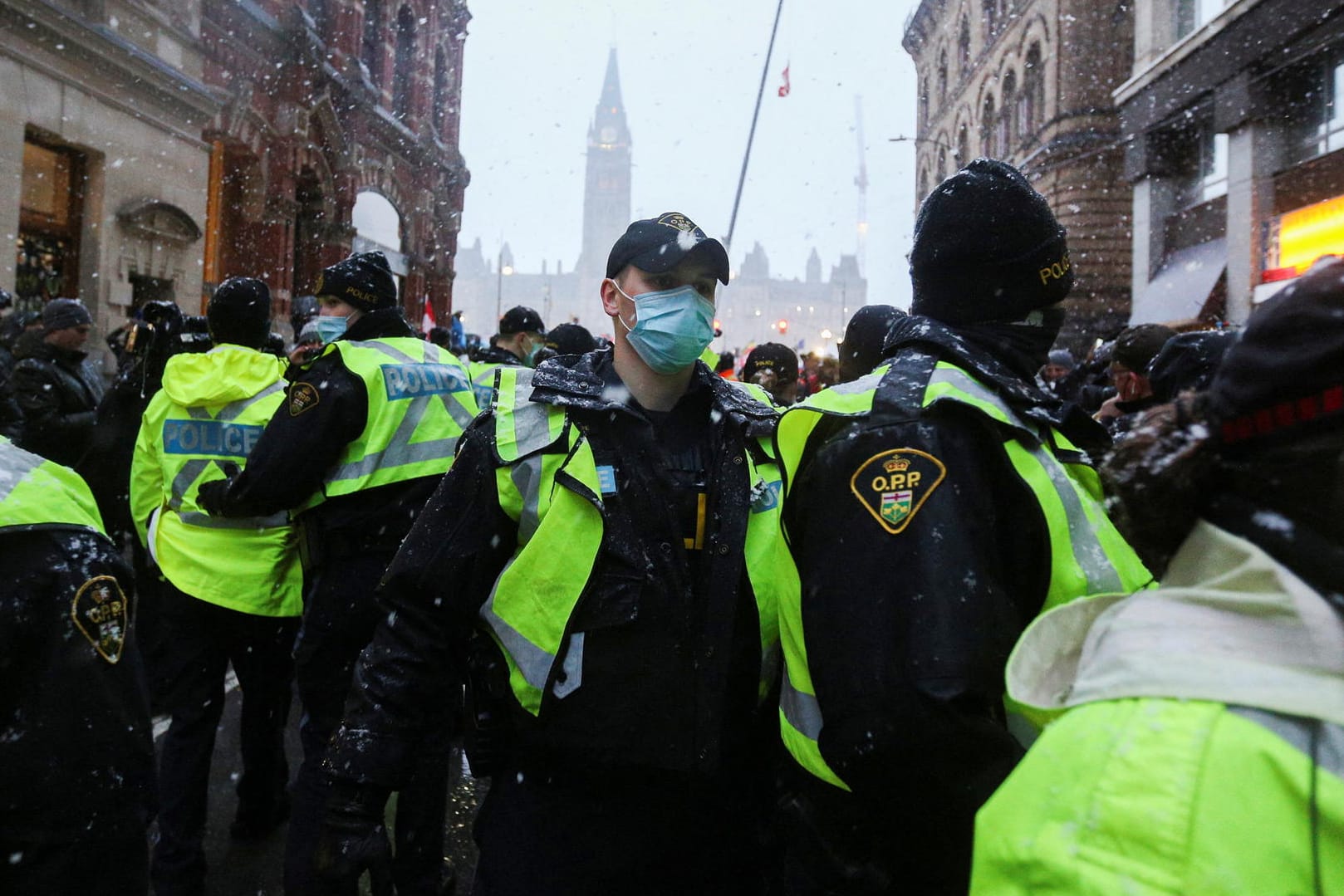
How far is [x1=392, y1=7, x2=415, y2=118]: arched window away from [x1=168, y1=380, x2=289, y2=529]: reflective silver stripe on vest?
2207 centimetres

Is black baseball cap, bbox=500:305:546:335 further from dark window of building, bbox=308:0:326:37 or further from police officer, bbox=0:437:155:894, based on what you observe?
dark window of building, bbox=308:0:326:37

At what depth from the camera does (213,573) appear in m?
3.61

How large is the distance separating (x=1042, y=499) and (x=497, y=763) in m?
1.44

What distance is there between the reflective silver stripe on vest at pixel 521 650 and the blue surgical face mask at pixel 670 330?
0.66m

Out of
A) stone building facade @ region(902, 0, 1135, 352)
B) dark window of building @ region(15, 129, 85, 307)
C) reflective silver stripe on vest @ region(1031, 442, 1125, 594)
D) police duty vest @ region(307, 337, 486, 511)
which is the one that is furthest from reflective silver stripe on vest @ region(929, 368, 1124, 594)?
stone building facade @ region(902, 0, 1135, 352)

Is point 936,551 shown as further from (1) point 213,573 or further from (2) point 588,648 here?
(1) point 213,573

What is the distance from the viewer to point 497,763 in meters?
2.28

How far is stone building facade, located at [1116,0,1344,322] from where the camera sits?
12125 mm

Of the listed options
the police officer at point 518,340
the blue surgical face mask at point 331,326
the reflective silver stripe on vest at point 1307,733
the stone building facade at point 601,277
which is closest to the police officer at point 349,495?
the blue surgical face mask at point 331,326

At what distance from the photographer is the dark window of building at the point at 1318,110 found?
12.0 meters

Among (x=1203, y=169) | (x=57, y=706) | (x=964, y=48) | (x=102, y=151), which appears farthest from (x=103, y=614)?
(x=964, y=48)

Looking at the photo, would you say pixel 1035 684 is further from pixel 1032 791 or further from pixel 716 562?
pixel 716 562

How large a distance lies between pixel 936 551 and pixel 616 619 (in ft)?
2.72

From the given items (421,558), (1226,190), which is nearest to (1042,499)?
(421,558)
